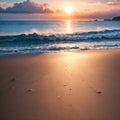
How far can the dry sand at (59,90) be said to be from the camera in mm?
4211

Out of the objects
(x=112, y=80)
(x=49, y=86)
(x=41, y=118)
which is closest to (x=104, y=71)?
(x=112, y=80)

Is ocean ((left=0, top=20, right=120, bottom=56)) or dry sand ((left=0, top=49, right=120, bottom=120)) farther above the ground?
dry sand ((left=0, top=49, right=120, bottom=120))

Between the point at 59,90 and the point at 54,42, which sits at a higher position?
the point at 59,90

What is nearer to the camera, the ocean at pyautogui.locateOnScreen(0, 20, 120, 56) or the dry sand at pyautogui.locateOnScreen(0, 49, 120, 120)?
the dry sand at pyautogui.locateOnScreen(0, 49, 120, 120)

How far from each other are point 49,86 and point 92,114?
1.79 meters

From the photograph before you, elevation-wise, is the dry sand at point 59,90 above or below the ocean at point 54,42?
above

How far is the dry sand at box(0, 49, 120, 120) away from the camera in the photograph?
13.8 feet

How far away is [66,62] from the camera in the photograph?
338 inches

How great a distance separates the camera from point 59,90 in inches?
211

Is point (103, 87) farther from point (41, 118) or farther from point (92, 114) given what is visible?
point (41, 118)

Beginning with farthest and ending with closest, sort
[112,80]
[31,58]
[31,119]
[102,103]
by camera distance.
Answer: [31,58] < [112,80] < [102,103] < [31,119]

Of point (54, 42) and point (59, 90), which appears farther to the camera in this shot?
point (54, 42)

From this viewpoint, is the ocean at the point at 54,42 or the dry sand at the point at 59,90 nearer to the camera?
the dry sand at the point at 59,90

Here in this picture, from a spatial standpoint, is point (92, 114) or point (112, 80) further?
point (112, 80)
